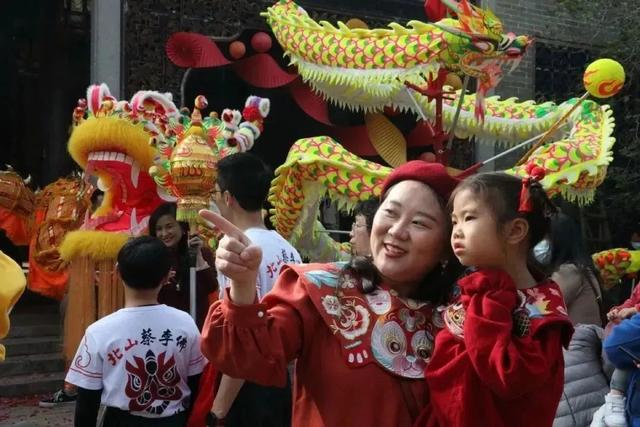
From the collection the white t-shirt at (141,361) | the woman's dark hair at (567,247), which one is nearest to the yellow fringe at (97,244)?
the white t-shirt at (141,361)

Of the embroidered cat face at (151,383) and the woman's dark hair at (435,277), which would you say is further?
the embroidered cat face at (151,383)

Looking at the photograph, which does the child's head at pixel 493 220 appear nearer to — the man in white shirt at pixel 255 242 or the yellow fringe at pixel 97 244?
the man in white shirt at pixel 255 242

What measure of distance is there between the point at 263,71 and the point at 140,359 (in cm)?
579

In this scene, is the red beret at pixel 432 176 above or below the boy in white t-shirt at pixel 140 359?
Answer: above

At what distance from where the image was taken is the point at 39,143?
9586mm

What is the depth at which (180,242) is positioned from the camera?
390cm

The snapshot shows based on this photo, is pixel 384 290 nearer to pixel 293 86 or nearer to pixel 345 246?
pixel 345 246

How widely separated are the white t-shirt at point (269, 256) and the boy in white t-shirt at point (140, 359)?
240 millimetres

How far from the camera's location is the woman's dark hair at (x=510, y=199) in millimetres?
1643

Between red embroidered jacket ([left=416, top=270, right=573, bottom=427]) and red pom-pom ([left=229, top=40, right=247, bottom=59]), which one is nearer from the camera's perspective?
red embroidered jacket ([left=416, top=270, right=573, bottom=427])

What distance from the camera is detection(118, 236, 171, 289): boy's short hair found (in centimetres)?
266

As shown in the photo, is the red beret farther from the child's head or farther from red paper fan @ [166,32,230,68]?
red paper fan @ [166,32,230,68]

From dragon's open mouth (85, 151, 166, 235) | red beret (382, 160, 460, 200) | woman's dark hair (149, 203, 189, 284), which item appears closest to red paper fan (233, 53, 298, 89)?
dragon's open mouth (85, 151, 166, 235)

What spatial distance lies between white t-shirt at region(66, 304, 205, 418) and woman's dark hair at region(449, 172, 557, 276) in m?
1.32
